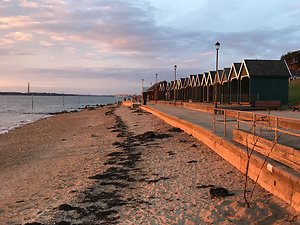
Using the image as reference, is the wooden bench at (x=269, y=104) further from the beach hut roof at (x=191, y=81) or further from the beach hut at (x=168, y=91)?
the beach hut at (x=168, y=91)

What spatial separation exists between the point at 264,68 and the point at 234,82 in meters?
5.96

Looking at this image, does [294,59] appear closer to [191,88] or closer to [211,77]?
[191,88]

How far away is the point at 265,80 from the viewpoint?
109 feet

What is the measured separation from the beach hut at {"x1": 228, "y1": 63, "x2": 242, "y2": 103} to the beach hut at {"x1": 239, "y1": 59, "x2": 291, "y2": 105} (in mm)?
1951

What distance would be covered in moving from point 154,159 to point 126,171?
1.74 meters

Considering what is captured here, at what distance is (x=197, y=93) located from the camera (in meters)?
52.0

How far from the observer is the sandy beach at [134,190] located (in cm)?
716

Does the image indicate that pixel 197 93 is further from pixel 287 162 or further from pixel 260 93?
pixel 287 162

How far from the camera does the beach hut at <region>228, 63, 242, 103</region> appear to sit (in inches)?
1421

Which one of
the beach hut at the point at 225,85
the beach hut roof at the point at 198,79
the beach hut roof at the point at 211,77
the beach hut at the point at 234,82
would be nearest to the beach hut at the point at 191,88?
the beach hut roof at the point at 198,79

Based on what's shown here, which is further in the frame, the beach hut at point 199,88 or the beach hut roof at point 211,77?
the beach hut at point 199,88

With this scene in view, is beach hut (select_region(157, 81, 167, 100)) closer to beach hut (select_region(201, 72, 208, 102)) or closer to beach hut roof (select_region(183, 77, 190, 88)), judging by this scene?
beach hut roof (select_region(183, 77, 190, 88))

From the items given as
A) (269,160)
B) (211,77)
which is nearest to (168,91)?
(211,77)

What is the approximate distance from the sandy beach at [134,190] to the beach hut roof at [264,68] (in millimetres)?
19777
